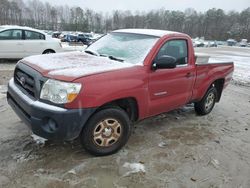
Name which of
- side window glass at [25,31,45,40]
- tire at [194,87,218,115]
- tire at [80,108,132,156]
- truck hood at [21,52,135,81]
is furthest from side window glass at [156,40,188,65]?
side window glass at [25,31,45,40]

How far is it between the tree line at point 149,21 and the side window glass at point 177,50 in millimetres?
83278

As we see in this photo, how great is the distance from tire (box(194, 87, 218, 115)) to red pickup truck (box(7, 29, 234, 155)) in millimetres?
596

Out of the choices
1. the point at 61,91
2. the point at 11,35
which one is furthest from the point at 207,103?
the point at 11,35

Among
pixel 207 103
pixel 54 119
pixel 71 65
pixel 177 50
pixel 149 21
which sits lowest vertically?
pixel 207 103

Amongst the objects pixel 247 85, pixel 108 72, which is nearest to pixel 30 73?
pixel 108 72

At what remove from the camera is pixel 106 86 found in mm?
3227

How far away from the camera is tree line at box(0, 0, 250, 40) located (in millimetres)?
87188

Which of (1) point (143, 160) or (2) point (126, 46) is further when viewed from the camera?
(2) point (126, 46)

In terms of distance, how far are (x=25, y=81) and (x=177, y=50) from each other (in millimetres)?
2597

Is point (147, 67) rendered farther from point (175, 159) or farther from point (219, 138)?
point (219, 138)

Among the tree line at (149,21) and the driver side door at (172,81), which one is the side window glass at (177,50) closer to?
the driver side door at (172,81)

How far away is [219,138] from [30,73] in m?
3.32

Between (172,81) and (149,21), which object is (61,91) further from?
(149,21)

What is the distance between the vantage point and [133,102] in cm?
375
